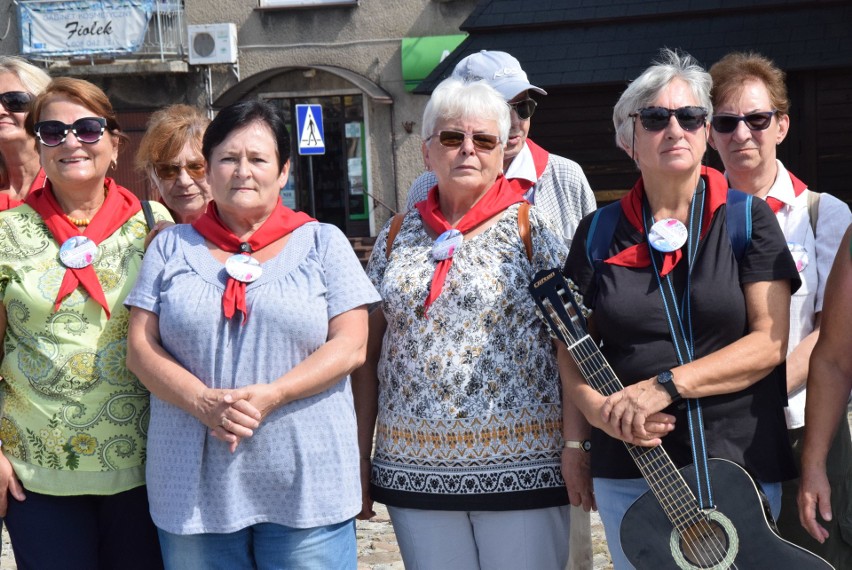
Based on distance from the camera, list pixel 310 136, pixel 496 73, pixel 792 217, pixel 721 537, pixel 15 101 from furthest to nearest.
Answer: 1. pixel 310 136
2. pixel 496 73
3. pixel 15 101
4. pixel 792 217
5. pixel 721 537

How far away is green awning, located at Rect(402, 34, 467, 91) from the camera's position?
18752 mm

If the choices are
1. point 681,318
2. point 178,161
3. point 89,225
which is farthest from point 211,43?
point 681,318

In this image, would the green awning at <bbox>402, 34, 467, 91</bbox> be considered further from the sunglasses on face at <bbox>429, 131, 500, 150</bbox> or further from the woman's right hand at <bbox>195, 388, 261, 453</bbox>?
the woman's right hand at <bbox>195, 388, 261, 453</bbox>

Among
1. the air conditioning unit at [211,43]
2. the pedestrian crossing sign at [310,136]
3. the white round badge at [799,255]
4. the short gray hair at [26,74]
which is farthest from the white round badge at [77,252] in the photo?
the air conditioning unit at [211,43]

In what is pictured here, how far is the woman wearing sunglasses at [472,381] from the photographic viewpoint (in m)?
3.43

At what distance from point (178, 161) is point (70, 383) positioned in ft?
3.79

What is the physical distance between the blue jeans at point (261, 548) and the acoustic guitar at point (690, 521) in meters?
0.91

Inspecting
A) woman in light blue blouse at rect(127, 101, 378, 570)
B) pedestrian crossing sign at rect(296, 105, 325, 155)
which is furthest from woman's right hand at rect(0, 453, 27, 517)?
pedestrian crossing sign at rect(296, 105, 325, 155)

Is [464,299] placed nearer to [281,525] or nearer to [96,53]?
[281,525]

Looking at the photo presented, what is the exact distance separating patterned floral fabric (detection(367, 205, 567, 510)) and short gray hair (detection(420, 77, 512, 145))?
0.41 m

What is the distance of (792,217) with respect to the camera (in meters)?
3.74

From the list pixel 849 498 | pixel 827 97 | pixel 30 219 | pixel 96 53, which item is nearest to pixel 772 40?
pixel 827 97

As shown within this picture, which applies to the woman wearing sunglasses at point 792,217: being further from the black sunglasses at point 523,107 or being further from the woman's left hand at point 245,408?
the woman's left hand at point 245,408

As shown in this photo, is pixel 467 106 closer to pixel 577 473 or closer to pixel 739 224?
pixel 739 224
